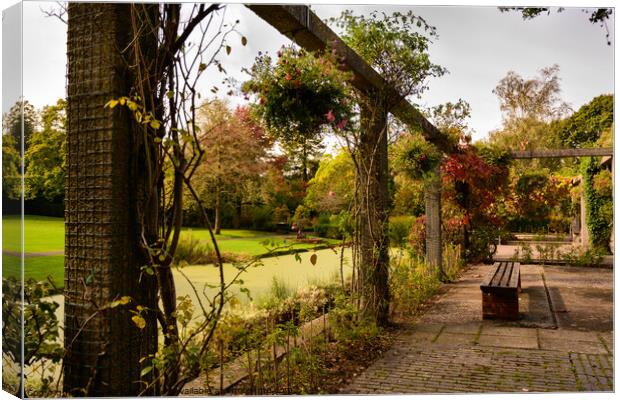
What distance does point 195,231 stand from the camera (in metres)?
5.44

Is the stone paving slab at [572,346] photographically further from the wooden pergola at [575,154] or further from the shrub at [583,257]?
the shrub at [583,257]

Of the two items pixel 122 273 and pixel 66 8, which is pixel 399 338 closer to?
pixel 122 273

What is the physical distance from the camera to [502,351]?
3951 millimetres

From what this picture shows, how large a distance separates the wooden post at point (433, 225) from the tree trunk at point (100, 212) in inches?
232

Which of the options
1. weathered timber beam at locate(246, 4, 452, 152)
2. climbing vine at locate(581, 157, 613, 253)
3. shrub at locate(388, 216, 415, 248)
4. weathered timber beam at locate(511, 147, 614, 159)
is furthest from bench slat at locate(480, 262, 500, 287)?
climbing vine at locate(581, 157, 613, 253)

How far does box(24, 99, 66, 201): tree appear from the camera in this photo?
270 cm

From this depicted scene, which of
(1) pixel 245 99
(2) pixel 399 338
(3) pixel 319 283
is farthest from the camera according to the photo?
(3) pixel 319 283

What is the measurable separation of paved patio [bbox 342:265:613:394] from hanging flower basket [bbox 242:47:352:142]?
5.56ft

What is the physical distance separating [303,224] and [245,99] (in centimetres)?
161

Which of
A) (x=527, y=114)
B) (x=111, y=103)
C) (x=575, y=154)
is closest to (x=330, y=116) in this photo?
(x=111, y=103)

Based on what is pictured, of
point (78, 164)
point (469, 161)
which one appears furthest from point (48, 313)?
point (469, 161)

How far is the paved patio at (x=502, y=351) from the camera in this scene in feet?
10.7

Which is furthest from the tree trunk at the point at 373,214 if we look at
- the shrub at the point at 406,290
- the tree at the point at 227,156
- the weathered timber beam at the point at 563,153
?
the weathered timber beam at the point at 563,153

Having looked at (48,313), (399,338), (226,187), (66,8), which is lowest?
(399,338)
